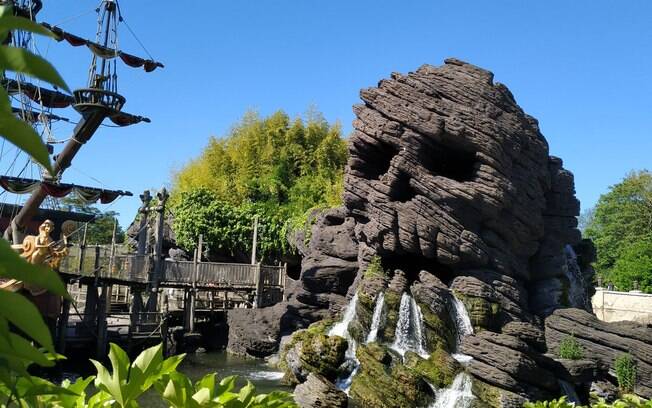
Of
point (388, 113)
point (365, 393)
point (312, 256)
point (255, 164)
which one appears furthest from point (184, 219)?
point (365, 393)

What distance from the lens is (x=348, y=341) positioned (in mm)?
16828

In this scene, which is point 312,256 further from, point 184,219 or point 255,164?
point 255,164

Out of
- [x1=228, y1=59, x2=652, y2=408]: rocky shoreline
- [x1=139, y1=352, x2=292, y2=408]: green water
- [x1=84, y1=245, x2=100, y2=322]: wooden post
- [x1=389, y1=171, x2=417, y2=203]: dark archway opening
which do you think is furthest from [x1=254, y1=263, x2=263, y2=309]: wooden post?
[x1=389, y1=171, x2=417, y2=203]: dark archway opening

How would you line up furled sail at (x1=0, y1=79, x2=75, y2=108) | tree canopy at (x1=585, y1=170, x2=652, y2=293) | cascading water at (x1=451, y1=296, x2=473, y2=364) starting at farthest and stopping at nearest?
1. tree canopy at (x1=585, y1=170, x2=652, y2=293)
2. furled sail at (x1=0, y1=79, x2=75, y2=108)
3. cascading water at (x1=451, y1=296, x2=473, y2=364)

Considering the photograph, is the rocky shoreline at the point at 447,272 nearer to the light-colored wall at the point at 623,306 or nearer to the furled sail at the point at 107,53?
the light-colored wall at the point at 623,306

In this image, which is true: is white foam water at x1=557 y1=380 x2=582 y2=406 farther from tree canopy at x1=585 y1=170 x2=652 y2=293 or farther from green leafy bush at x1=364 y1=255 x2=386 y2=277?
tree canopy at x1=585 y1=170 x2=652 y2=293

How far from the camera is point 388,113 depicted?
19.7m

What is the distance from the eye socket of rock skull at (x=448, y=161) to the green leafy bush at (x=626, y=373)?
6.81 m

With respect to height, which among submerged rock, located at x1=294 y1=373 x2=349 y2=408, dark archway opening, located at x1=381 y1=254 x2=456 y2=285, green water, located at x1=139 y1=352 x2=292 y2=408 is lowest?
green water, located at x1=139 y1=352 x2=292 y2=408

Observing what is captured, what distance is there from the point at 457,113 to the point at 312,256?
738 cm

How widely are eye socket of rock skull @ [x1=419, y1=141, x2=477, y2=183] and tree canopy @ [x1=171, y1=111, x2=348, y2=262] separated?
10.3 metres

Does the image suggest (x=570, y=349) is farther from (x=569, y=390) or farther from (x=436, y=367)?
(x=436, y=367)

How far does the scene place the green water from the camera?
685 inches

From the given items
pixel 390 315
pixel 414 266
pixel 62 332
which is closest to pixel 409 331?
pixel 390 315
